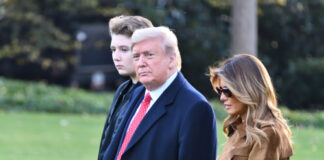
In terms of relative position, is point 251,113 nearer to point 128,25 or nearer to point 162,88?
point 162,88

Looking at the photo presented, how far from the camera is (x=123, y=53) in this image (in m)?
3.71

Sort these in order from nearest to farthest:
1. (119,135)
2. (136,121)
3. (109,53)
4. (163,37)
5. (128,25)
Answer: (163,37)
(136,121)
(119,135)
(128,25)
(109,53)

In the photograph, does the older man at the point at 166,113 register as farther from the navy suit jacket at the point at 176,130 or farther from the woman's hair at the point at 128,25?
the woman's hair at the point at 128,25

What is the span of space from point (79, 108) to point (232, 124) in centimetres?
937

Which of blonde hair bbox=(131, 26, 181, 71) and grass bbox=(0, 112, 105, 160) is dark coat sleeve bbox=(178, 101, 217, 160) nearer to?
blonde hair bbox=(131, 26, 181, 71)

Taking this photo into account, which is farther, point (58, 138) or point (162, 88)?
point (58, 138)

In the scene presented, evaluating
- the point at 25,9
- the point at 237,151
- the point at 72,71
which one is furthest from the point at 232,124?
the point at 72,71

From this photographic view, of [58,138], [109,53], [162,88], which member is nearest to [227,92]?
[162,88]

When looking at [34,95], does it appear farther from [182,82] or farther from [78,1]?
[182,82]

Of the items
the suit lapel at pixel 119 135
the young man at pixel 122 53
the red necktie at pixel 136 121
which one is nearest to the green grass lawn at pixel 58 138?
the young man at pixel 122 53

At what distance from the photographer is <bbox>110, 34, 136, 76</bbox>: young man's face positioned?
3.71 m

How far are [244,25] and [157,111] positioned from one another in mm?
10992

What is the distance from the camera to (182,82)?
303 centimetres

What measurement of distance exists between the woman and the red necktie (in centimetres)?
55
